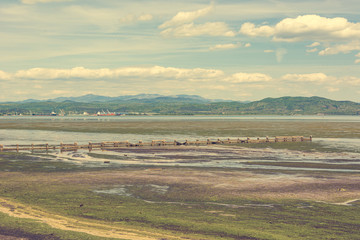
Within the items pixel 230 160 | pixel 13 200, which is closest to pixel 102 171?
pixel 13 200

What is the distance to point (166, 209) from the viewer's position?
22.0 meters

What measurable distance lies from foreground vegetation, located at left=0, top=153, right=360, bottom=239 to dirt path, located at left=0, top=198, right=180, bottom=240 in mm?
100

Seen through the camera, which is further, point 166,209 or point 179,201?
point 179,201

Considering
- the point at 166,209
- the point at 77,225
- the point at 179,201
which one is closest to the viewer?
the point at 77,225

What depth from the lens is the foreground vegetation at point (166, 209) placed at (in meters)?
17.5

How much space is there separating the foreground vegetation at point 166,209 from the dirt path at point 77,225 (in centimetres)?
10

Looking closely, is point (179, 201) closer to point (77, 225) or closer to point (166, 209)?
point (166, 209)

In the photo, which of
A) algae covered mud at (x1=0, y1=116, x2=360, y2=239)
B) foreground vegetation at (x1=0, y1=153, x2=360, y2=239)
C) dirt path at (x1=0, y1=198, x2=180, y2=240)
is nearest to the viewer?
dirt path at (x1=0, y1=198, x2=180, y2=240)

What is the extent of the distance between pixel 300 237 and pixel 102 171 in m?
26.3

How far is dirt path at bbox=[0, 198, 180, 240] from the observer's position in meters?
16.8

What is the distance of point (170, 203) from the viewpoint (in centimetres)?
2375

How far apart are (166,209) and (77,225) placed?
19.4ft

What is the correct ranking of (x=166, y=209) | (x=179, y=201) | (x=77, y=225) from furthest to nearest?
(x=179, y=201) → (x=166, y=209) → (x=77, y=225)

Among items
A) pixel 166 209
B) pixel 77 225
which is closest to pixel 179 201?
pixel 166 209
